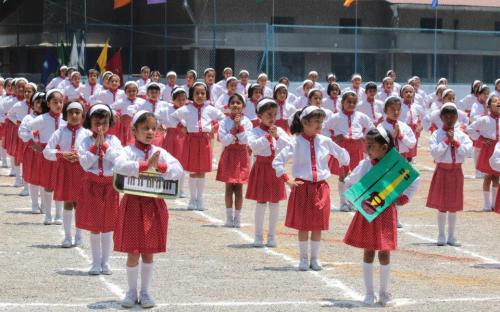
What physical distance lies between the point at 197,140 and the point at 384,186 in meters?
7.86

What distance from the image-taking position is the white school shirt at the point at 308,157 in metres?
12.6

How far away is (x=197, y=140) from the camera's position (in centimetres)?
1859

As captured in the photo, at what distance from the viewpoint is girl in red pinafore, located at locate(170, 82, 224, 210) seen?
1841 cm

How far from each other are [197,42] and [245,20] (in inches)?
227

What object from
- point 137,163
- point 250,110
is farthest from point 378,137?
point 250,110

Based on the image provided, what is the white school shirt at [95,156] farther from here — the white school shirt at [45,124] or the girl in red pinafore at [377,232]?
the white school shirt at [45,124]

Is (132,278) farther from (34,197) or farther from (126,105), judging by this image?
(126,105)

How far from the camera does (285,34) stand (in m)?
40.2

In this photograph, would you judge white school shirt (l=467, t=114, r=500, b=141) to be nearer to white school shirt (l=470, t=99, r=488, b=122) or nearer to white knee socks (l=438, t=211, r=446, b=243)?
white knee socks (l=438, t=211, r=446, b=243)

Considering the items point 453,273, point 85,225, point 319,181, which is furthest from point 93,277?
point 453,273

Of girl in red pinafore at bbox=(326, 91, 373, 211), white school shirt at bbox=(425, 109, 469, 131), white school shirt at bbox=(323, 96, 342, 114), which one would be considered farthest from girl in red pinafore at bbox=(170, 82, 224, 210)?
white school shirt at bbox=(323, 96, 342, 114)

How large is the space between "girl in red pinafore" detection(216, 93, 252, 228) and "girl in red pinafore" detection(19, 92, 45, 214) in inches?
94.3

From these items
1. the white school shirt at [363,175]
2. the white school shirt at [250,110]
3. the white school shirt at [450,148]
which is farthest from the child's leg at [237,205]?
the white school shirt at [250,110]

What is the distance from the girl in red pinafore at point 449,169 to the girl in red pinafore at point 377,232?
12.3ft
